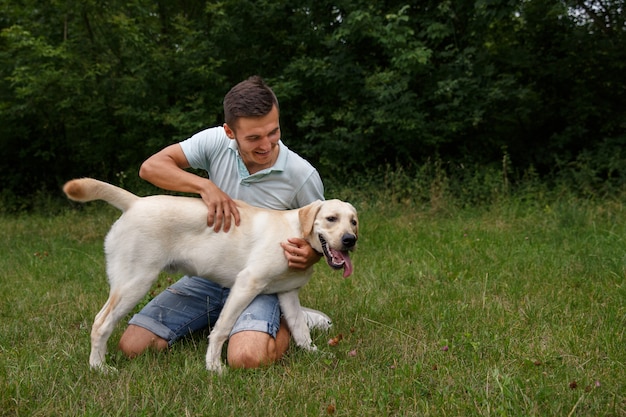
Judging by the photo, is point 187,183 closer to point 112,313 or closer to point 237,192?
point 237,192

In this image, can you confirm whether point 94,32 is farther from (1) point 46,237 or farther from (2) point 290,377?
(2) point 290,377

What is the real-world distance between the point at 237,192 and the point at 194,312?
0.80 metres

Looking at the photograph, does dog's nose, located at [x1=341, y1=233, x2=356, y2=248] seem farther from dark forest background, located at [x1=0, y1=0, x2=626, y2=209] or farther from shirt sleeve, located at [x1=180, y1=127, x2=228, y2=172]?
dark forest background, located at [x1=0, y1=0, x2=626, y2=209]

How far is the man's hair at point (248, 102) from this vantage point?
3.23m

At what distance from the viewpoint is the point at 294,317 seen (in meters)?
3.53

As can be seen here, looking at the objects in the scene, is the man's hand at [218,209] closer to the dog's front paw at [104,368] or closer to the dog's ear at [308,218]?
the dog's ear at [308,218]

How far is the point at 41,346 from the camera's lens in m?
3.58

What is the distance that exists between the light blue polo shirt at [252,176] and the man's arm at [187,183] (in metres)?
0.10

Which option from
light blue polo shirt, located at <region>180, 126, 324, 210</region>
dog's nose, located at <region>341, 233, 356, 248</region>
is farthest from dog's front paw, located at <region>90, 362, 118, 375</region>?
dog's nose, located at <region>341, 233, 356, 248</region>

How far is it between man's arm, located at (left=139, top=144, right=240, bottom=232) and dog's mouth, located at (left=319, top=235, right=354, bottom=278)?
0.52 m

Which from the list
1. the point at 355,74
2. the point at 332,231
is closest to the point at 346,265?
the point at 332,231

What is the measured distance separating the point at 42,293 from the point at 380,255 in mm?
3028

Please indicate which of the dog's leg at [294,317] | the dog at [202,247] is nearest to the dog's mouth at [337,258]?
the dog at [202,247]

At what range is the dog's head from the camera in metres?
3.20
